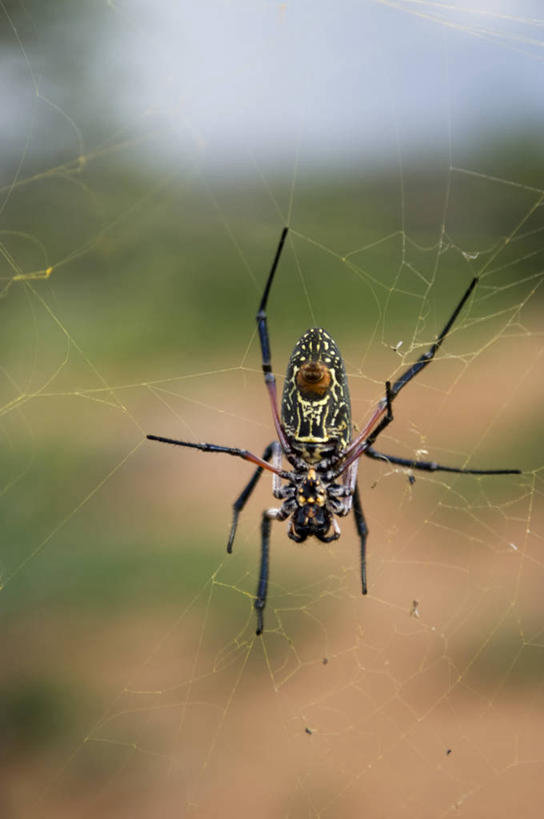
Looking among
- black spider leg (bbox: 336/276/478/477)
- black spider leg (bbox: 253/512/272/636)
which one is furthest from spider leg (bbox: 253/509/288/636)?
black spider leg (bbox: 336/276/478/477)

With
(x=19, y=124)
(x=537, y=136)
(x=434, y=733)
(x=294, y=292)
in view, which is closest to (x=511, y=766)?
(x=434, y=733)

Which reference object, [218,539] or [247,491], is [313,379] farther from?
[218,539]

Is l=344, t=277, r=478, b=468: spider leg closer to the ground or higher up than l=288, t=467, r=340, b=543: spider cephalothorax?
higher up

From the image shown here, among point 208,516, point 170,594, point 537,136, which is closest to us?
point 170,594

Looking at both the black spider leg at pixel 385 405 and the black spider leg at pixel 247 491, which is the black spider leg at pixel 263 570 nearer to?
the black spider leg at pixel 247 491

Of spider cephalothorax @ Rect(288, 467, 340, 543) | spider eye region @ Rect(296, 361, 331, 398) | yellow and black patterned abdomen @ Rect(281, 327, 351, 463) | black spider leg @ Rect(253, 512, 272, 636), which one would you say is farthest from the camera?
black spider leg @ Rect(253, 512, 272, 636)

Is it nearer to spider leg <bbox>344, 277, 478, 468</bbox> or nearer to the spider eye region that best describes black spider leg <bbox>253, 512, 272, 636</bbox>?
spider leg <bbox>344, 277, 478, 468</bbox>

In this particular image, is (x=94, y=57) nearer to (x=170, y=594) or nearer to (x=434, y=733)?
(x=170, y=594)

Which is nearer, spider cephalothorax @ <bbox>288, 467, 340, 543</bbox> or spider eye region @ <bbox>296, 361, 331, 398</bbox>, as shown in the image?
spider eye region @ <bbox>296, 361, 331, 398</bbox>
